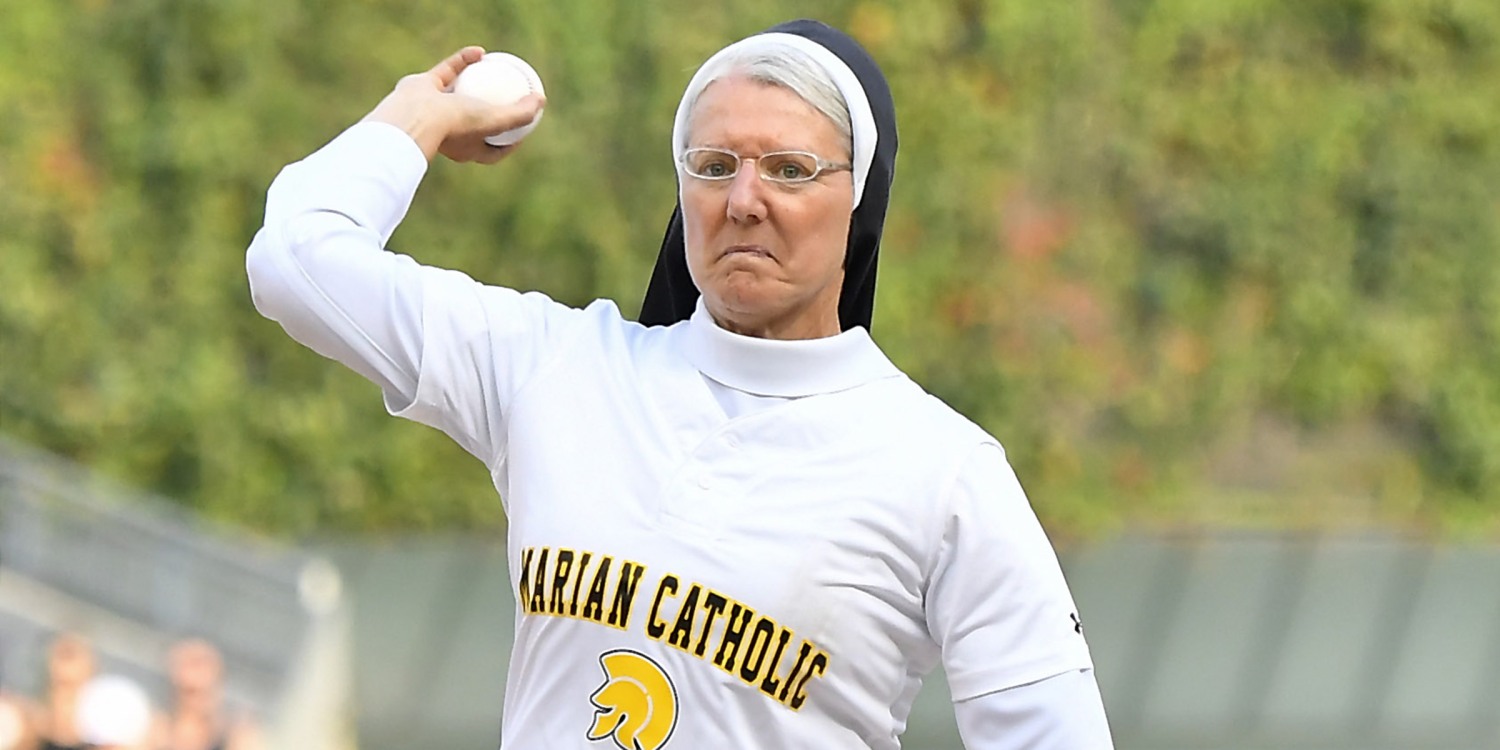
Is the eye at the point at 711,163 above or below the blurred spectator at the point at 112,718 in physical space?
above

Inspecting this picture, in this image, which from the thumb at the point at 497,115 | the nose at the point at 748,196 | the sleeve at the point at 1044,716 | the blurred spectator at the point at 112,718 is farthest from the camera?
the blurred spectator at the point at 112,718

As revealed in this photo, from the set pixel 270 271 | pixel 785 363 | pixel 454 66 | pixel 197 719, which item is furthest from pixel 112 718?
pixel 785 363

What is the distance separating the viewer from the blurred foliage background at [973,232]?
11.0m

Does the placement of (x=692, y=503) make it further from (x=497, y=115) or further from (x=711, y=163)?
(x=497, y=115)

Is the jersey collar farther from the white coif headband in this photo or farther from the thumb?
the thumb

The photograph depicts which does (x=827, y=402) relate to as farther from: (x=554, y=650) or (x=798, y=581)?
(x=554, y=650)

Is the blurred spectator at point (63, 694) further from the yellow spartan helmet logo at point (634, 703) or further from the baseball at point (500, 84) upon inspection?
the yellow spartan helmet logo at point (634, 703)

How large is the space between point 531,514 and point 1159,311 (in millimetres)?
9992

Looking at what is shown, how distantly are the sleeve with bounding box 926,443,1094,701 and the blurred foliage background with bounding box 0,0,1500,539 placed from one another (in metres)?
8.92

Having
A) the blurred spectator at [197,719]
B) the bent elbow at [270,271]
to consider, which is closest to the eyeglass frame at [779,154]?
the bent elbow at [270,271]

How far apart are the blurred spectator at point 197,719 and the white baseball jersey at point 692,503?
589 cm

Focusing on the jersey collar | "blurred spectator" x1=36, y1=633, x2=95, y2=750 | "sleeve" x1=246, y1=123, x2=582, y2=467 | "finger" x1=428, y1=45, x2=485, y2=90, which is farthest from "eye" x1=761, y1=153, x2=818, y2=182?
"blurred spectator" x1=36, y1=633, x2=95, y2=750

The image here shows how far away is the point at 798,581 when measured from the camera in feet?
6.28

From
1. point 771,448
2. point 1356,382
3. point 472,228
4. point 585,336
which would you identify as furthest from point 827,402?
point 1356,382
